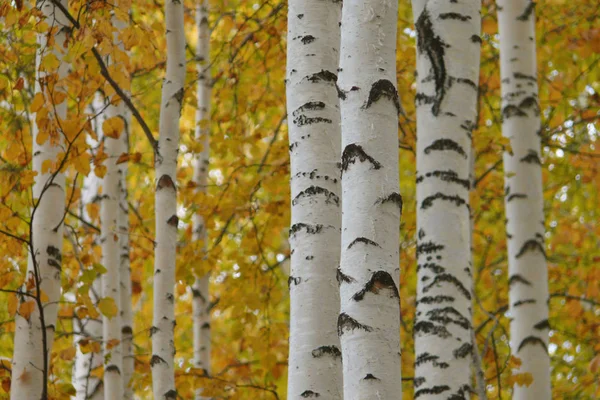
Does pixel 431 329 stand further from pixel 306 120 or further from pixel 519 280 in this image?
pixel 519 280

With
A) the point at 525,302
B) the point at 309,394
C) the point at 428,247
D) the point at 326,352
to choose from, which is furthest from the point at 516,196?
the point at 309,394

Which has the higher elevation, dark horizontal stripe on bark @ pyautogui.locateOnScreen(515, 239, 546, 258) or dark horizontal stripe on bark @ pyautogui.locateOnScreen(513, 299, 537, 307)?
dark horizontal stripe on bark @ pyautogui.locateOnScreen(515, 239, 546, 258)

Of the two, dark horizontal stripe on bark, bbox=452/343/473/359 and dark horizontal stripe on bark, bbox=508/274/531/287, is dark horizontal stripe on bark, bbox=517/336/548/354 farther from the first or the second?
dark horizontal stripe on bark, bbox=452/343/473/359

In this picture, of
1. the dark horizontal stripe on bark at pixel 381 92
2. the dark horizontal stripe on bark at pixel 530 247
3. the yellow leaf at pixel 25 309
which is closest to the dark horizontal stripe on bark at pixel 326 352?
the dark horizontal stripe on bark at pixel 381 92

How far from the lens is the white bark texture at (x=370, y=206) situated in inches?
75.6

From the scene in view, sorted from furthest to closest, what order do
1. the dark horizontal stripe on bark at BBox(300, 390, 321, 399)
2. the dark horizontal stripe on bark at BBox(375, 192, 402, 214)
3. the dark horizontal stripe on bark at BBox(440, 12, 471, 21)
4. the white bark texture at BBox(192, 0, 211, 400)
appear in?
the white bark texture at BBox(192, 0, 211, 400) < the dark horizontal stripe on bark at BBox(440, 12, 471, 21) < the dark horizontal stripe on bark at BBox(300, 390, 321, 399) < the dark horizontal stripe on bark at BBox(375, 192, 402, 214)

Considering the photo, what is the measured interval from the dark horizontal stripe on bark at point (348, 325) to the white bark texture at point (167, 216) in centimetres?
157

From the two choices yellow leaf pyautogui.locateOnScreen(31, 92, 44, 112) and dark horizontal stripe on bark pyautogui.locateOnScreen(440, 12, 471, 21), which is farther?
dark horizontal stripe on bark pyautogui.locateOnScreen(440, 12, 471, 21)

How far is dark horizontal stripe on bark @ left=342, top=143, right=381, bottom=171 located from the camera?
2.05 meters

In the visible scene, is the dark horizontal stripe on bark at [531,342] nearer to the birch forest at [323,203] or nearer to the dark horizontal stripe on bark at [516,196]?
the birch forest at [323,203]

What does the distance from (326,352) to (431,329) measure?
578mm

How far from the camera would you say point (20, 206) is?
3275 millimetres

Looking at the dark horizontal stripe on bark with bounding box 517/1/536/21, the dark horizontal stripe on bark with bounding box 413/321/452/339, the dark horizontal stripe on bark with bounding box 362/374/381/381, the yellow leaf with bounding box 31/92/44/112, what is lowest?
the dark horizontal stripe on bark with bounding box 362/374/381/381

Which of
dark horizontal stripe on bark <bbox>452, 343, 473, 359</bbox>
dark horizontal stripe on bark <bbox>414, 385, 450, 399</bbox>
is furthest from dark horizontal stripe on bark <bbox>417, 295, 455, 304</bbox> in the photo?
dark horizontal stripe on bark <bbox>414, 385, 450, 399</bbox>
